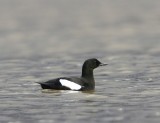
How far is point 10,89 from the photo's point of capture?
51.5 ft

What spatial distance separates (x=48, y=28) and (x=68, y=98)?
53.1 feet

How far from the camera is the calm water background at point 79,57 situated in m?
12.9

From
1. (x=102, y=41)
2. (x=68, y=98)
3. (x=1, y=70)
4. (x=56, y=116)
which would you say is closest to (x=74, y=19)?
(x=102, y=41)

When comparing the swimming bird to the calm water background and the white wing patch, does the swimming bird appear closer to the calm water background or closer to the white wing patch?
the white wing patch

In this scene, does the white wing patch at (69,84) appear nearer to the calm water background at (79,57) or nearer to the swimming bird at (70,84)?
the swimming bird at (70,84)

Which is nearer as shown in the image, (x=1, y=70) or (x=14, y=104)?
(x=14, y=104)

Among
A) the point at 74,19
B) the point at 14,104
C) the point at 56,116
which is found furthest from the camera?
the point at 74,19

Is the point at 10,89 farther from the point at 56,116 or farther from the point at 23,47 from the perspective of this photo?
the point at 23,47

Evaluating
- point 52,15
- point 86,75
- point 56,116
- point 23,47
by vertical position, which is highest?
point 52,15

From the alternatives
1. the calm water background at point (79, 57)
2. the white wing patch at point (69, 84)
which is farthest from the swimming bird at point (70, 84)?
the calm water background at point (79, 57)

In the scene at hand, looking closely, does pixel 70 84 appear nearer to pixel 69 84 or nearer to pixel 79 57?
pixel 69 84

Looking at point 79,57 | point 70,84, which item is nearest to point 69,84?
point 70,84

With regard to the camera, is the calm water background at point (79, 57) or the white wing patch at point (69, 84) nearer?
→ the calm water background at point (79, 57)

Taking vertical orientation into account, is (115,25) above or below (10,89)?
above
